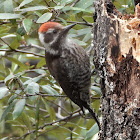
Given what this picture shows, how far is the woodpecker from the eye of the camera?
12.0ft

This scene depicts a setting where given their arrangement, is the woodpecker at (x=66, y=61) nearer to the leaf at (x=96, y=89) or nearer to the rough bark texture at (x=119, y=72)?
the leaf at (x=96, y=89)

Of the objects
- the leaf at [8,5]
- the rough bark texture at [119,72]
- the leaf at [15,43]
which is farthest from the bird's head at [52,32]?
the rough bark texture at [119,72]

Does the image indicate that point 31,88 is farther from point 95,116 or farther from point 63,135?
point 63,135

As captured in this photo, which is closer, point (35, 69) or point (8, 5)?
point (8, 5)

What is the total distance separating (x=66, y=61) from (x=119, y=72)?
1.31 meters

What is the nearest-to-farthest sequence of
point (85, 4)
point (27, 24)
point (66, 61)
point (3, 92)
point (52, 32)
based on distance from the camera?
point (27, 24) < point (85, 4) < point (3, 92) < point (52, 32) < point (66, 61)

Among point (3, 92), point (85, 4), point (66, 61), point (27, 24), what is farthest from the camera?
point (66, 61)

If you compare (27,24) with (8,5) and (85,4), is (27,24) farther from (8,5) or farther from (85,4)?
(85,4)

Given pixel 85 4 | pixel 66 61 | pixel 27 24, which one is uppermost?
pixel 85 4

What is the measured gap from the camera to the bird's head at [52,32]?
3479 millimetres

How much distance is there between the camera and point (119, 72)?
8.07 feet

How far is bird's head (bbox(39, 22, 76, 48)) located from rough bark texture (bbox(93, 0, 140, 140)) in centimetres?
85

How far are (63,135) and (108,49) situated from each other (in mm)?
1847

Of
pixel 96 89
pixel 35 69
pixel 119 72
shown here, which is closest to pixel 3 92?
pixel 35 69
